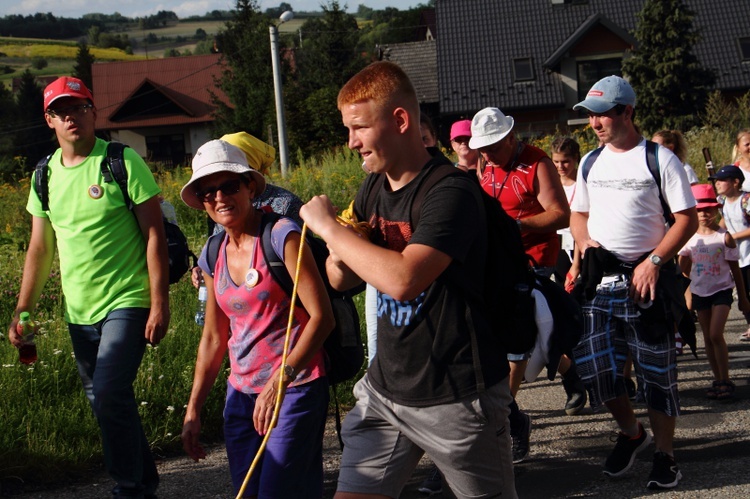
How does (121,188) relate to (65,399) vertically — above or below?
above

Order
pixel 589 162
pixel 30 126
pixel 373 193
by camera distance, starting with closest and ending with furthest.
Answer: pixel 373 193, pixel 589 162, pixel 30 126

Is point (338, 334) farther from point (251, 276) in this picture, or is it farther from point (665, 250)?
point (665, 250)

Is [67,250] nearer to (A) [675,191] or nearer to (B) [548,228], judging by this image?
(B) [548,228]

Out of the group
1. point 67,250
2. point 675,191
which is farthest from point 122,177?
point 675,191

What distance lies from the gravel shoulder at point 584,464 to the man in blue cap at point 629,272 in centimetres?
17

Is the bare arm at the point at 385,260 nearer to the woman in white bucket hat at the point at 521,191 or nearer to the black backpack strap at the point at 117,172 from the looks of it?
the black backpack strap at the point at 117,172

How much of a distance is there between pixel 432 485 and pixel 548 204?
170 centimetres

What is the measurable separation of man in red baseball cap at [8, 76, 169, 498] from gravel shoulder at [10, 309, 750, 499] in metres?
0.71

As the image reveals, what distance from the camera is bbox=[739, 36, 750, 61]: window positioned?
43.2 metres

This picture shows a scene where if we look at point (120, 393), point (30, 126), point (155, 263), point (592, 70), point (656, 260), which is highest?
point (30, 126)

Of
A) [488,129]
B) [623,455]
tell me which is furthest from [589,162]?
[623,455]

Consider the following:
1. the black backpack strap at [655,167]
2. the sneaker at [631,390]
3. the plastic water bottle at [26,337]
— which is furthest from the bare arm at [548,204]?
the plastic water bottle at [26,337]

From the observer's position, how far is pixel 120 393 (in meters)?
4.64

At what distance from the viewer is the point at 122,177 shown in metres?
4.77
